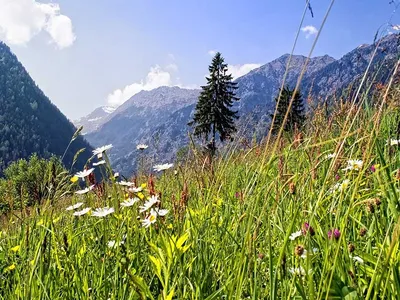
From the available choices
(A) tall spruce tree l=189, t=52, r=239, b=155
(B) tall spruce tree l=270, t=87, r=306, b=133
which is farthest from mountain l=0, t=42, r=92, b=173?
(B) tall spruce tree l=270, t=87, r=306, b=133

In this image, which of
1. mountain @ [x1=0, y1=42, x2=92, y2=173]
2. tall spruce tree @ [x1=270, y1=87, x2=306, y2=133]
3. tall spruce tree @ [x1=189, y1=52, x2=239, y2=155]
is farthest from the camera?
mountain @ [x1=0, y1=42, x2=92, y2=173]

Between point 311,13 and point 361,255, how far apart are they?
665 millimetres

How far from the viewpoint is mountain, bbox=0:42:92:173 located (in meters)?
152

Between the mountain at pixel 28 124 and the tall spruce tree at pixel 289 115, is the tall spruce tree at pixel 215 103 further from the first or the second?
the mountain at pixel 28 124

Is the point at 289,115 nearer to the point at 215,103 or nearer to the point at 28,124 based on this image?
the point at 215,103

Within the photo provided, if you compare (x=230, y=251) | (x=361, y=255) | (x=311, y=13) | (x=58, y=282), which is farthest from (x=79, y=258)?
(x=311, y=13)

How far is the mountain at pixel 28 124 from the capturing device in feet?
498

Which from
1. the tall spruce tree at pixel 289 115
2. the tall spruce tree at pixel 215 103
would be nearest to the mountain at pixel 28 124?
the tall spruce tree at pixel 215 103

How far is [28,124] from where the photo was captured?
16825cm

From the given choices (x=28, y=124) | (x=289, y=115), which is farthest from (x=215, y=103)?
(x=28, y=124)

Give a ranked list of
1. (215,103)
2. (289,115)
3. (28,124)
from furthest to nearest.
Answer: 1. (28,124)
2. (215,103)
3. (289,115)

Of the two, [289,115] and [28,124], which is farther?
[28,124]

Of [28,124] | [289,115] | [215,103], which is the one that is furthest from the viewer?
[28,124]

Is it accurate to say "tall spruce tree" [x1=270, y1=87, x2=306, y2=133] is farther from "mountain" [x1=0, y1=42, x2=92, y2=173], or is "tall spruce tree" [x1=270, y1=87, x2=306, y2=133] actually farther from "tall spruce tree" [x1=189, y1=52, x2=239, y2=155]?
"mountain" [x1=0, y1=42, x2=92, y2=173]
